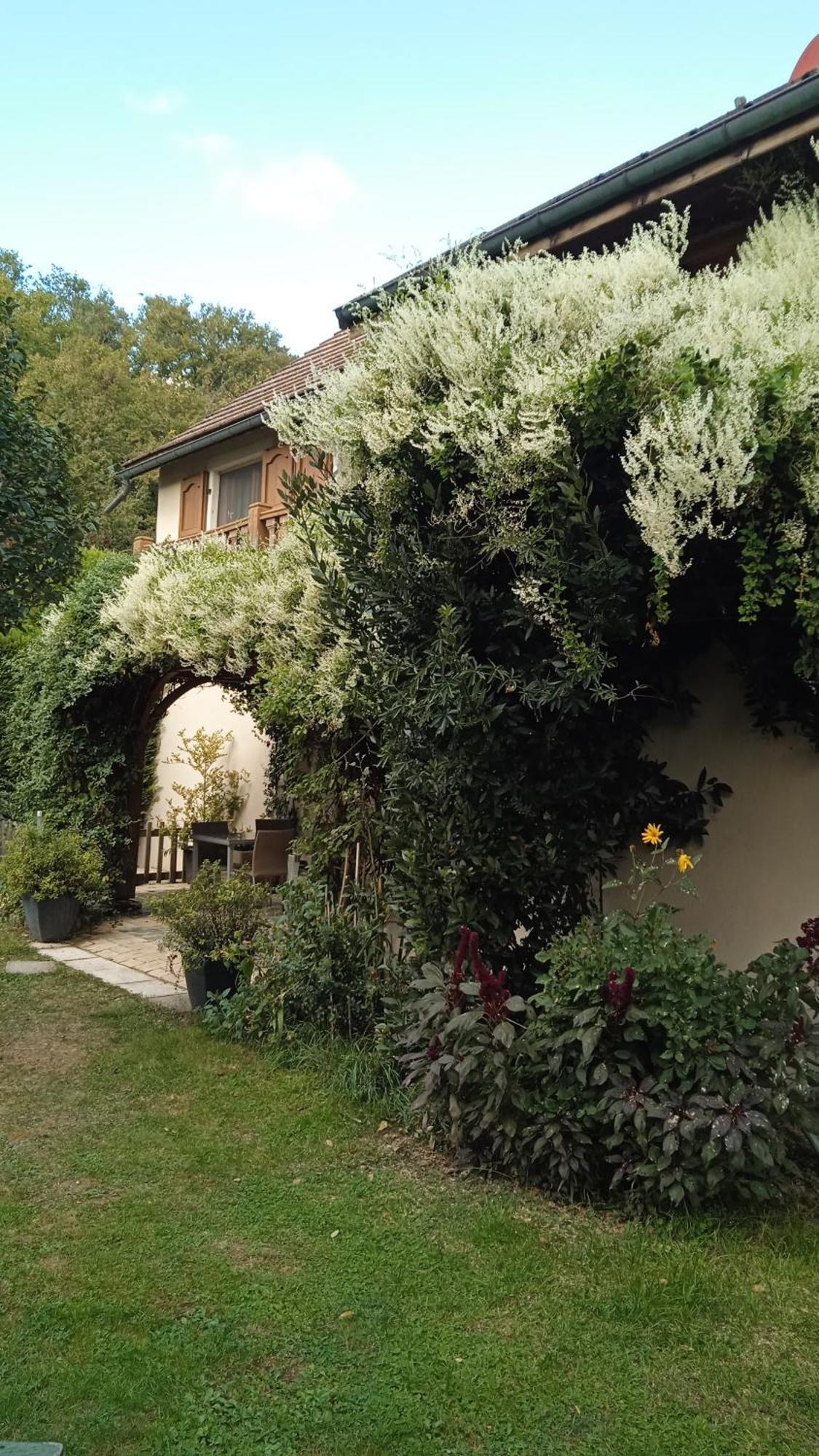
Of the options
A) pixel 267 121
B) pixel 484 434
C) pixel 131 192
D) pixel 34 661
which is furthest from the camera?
pixel 131 192

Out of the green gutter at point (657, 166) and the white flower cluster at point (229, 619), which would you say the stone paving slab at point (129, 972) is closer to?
the white flower cluster at point (229, 619)

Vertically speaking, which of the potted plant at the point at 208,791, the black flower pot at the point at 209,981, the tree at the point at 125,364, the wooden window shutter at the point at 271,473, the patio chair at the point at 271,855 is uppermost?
the tree at the point at 125,364

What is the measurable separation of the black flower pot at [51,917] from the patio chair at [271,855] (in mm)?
1815

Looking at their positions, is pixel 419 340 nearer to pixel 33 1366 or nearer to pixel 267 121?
pixel 33 1366

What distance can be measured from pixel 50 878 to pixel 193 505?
22.6 ft

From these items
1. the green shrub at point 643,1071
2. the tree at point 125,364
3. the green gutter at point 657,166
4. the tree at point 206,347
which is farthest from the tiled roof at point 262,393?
the tree at point 206,347

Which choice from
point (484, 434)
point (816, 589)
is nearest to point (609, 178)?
point (484, 434)

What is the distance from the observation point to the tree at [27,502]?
20.2 ft

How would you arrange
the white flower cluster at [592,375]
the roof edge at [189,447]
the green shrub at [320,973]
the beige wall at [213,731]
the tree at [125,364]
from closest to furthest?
1. the white flower cluster at [592,375]
2. the green shrub at [320,973]
3. the roof edge at [189,447]
4. the beige wall at [213,731]
5. the tree at [125,364]

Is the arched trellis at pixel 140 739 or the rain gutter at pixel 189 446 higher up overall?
the rain gutter at pixel 189 446

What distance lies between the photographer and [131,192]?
43.3ft

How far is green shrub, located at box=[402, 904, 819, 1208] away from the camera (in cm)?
353

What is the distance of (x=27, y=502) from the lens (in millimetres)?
6219

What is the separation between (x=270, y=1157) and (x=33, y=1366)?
1650mm
